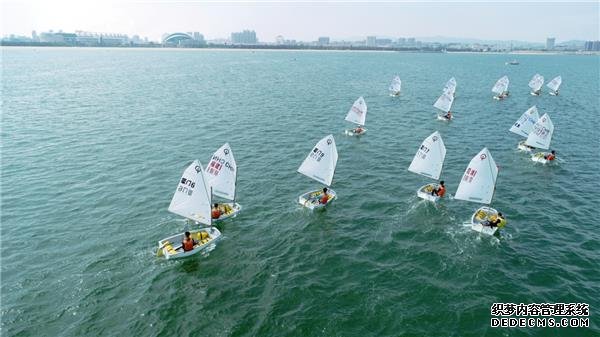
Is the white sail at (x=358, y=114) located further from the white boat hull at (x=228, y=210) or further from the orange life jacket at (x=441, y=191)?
the white boat hull at (x=228, y=210)

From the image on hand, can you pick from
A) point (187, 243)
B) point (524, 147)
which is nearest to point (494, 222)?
point (187, 243)

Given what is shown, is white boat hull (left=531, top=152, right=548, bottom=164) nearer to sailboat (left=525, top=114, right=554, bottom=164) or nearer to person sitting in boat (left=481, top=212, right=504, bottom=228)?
sailboat (left=525, top=114, right=554, bottom=164)

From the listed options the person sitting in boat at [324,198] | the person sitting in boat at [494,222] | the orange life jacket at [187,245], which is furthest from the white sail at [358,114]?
the orange life jacket at [187,245]

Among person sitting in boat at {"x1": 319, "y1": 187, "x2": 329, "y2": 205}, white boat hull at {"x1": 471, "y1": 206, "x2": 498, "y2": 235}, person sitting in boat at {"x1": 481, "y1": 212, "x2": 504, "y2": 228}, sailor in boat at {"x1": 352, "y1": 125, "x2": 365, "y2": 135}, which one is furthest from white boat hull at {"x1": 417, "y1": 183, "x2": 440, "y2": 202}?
sailor in boat at {"x1": 352, "y1": 125, "x2": 365, "y2": 135}

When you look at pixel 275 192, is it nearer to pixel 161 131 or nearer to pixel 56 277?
pixel 56 277

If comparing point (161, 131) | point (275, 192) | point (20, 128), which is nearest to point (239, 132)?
point (161, 131)

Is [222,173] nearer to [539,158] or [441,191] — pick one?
[441,191]
